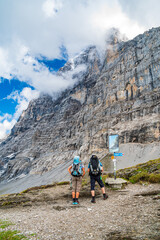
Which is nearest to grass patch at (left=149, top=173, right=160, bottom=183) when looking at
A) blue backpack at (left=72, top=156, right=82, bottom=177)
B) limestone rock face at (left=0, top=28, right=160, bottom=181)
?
blue backpack at (left=72, top=156, right=82, bottom=177)

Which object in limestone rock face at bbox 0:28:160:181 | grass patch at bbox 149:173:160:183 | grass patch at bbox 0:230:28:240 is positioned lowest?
grass patch at bbox 0:230:28:240

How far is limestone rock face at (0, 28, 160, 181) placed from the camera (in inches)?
2893

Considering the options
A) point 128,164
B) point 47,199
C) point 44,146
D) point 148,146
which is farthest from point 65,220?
point 44,146

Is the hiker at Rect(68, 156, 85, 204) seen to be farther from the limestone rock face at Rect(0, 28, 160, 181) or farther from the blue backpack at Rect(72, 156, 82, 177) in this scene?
the limestone rock face at Rect(0, 28, 160, 181)

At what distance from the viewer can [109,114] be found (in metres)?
96.4

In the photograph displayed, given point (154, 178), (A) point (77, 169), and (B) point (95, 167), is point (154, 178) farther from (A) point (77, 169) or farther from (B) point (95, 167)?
(A) point (77, 169)

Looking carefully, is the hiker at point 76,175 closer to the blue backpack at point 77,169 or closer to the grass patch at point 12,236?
the blue backpack at point 77,169

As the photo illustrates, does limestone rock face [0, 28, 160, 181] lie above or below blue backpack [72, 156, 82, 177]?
above

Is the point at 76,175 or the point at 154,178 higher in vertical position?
the point at 76,175

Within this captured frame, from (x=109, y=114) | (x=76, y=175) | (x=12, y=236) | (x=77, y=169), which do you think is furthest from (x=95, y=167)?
(x=109, y=114)

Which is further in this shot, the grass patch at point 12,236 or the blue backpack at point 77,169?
the blue backpack at point 77,169

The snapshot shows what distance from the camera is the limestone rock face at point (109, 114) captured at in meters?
73.5

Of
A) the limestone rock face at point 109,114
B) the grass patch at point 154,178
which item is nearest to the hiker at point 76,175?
the grass patch at point 154,178

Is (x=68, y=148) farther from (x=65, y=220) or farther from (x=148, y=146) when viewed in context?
(x=65, y=220)
